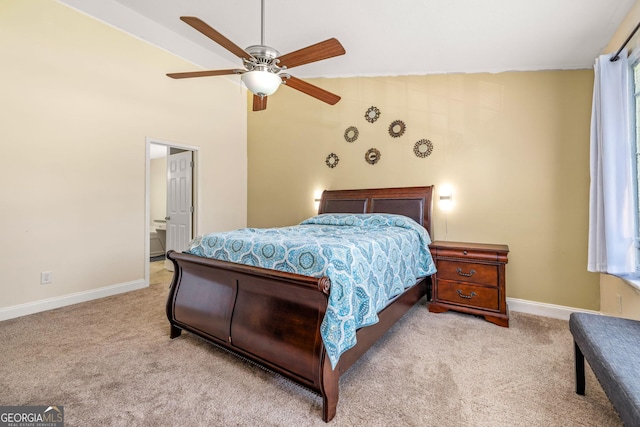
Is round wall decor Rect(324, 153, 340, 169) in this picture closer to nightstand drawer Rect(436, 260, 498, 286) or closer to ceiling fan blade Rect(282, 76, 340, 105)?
ceiling fan blade Rect(282, 76, 340, 105)

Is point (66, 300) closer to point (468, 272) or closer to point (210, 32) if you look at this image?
point (210, 32)

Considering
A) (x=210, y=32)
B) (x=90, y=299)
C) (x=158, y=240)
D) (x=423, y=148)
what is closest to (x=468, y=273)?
(x=423, y=148)

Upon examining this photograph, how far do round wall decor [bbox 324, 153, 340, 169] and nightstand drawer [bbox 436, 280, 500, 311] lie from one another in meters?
2.28

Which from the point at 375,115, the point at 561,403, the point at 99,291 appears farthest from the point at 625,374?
the point at 99,291

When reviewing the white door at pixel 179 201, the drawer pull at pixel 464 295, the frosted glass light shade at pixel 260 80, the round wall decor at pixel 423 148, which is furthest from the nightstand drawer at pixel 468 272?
the white door at pixel 179 201

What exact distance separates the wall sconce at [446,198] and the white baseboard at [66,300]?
166 inches

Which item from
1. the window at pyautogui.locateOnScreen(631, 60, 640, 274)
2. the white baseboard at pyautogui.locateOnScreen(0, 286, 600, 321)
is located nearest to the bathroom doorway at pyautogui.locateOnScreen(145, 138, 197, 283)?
the white baseboard at pyautogui.locateOnScreen(0, 286, 600, 321)

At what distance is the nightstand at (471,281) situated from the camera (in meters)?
2.82

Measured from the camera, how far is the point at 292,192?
16.0 feet

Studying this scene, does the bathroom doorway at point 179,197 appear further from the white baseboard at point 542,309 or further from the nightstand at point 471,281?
the white baseboard at point 542,309

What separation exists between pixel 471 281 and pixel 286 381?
2.12 m

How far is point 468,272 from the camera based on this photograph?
297 cm

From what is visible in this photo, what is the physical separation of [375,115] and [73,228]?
4.09 m

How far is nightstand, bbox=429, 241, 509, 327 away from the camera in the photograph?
2816mm
